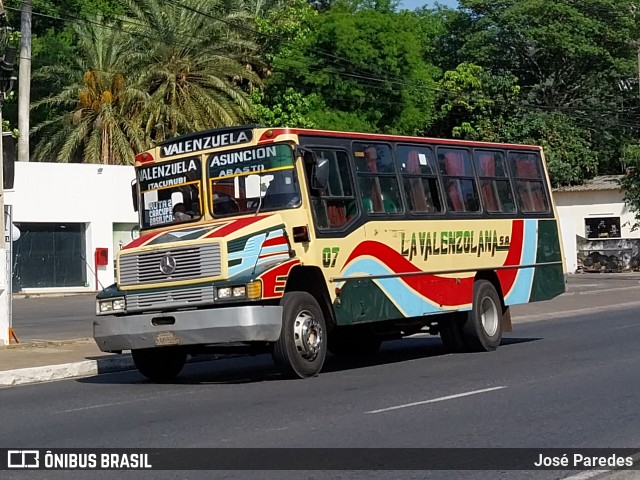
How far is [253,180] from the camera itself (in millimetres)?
14125

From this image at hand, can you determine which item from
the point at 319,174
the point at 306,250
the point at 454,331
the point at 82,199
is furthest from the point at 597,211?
the point at 306,250

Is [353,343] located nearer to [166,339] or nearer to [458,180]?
[458,180]

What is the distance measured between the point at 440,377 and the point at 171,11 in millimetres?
33436

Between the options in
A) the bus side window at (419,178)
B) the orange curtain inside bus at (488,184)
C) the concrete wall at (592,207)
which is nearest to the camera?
the bus side window at (419,178)

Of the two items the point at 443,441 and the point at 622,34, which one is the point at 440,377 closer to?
the point at 443,441

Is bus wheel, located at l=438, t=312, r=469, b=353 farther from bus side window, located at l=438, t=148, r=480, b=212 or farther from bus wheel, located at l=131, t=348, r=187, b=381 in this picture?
bus wheel, located at l=131, t=348, r=187, b=381

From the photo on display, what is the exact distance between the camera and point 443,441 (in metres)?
9.14

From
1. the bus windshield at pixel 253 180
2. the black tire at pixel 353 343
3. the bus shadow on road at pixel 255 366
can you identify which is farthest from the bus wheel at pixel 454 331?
the bus windshield at pixel 253 180

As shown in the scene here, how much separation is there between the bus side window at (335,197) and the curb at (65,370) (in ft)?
14.0

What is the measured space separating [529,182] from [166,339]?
767 cm

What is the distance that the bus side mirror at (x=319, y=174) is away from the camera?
45.2 feet

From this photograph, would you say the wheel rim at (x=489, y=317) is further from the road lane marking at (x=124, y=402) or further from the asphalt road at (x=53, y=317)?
the asphalt road at (x=53, y=317)

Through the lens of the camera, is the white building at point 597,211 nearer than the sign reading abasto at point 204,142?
No

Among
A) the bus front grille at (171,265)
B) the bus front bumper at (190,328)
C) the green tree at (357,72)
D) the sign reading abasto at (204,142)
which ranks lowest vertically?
the bus front bumper at (190,328)
